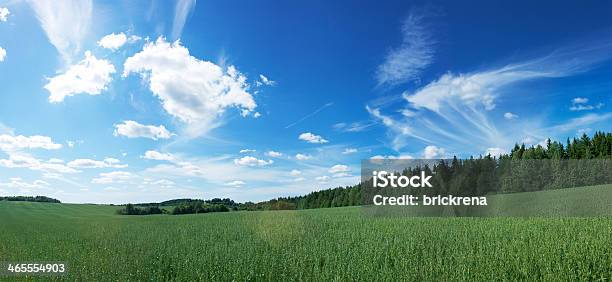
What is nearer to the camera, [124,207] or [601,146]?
[124,207]

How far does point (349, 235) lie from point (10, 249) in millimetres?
10215

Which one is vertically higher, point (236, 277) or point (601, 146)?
point (601, 146)

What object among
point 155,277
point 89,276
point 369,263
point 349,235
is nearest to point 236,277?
point 155,277

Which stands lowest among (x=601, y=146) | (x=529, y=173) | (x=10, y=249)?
(x=10, y=249)

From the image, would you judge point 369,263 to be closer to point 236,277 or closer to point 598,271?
point 236,277

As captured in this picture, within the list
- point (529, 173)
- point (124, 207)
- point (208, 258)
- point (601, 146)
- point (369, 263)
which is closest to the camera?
point (369, 263)

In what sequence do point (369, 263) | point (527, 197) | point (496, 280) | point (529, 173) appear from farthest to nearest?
1. point (529, 173)
2. point (527, 197)
3. point (369, 263)
4. point (496, 280)

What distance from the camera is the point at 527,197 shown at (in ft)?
135

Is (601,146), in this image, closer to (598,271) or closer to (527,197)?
(527,197)

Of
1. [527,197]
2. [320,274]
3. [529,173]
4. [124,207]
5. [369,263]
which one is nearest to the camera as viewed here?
[320,274]

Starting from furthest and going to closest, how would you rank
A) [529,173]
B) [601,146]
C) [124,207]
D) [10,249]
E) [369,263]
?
[601,146]
[529,173]
[124,207]
[10,249]
[369,263]

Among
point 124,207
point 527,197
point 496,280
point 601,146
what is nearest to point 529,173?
point 527,197

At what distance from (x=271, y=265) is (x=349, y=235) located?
4918 millimetres

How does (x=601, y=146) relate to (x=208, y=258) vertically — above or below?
above
